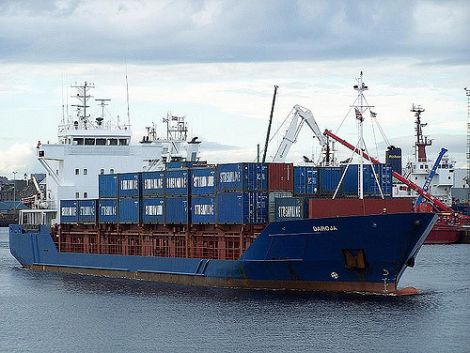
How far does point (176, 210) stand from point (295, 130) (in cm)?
1110

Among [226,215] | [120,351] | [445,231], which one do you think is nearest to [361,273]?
[226,215]

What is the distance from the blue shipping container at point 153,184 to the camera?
2338 inches

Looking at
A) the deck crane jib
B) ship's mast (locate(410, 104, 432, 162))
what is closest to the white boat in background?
ship's mast (locate(410, 104, 432, 162))

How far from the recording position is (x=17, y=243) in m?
77.7

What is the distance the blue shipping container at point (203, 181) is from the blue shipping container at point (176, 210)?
1264mm

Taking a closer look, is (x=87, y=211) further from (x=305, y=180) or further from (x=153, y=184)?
(x=305, y=180)

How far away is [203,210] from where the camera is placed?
55.9 m

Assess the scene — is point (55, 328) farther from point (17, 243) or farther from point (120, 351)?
point (17, 243)

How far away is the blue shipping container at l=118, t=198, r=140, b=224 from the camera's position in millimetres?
61812

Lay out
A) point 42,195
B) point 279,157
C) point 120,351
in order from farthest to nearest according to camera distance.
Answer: point 42,195
point 279,157
point 120,351

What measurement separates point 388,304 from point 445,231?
69.3 m

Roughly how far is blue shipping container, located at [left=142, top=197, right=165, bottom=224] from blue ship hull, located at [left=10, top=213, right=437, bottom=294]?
4.46 meters

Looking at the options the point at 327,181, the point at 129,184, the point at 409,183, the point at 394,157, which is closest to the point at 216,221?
the point at 327,181

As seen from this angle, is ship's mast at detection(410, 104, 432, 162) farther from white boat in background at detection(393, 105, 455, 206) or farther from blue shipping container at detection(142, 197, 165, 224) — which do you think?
blue shipping container at detection(142, 197, 165, 224)
